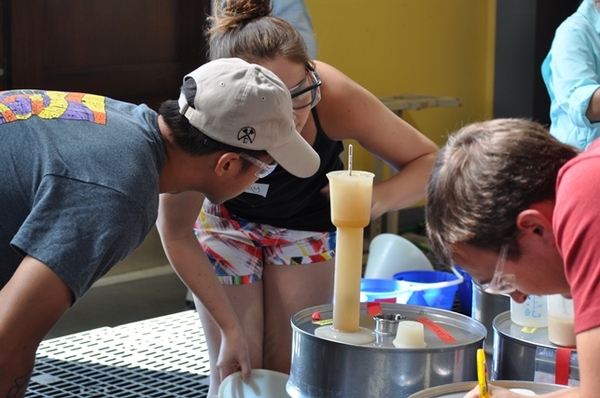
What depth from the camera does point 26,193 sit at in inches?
49.4

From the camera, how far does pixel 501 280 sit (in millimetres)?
1125

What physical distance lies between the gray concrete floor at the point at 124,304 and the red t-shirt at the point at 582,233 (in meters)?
2.83

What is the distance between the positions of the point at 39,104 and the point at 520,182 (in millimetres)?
779

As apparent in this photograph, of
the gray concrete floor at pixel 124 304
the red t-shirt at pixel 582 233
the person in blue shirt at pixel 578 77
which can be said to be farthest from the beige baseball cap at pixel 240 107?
the gray concrete floor at pixel 124 304

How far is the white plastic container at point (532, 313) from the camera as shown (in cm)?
147

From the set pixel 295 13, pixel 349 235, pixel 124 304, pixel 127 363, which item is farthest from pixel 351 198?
pixel 124 304

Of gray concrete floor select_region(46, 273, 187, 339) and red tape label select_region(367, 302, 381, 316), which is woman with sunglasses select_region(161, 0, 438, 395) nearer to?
red tape label select_region(367, 302, 381, 316)

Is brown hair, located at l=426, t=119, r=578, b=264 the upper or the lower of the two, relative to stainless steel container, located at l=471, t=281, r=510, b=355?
upper

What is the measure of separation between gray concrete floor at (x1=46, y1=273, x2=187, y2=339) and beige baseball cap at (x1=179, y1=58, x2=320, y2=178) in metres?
2.31

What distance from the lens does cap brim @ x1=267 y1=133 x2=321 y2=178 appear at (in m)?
1.47

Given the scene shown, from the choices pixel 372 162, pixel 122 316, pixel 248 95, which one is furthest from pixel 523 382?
pixel 372 162

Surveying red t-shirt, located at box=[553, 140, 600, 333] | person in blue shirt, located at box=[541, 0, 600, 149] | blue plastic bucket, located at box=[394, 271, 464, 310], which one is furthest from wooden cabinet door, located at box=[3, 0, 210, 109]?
red t-shirt, located at box=[553, 140, 600, 333]

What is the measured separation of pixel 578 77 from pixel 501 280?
5.81ft

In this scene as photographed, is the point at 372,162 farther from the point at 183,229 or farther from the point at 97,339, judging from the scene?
the point at 183,229
